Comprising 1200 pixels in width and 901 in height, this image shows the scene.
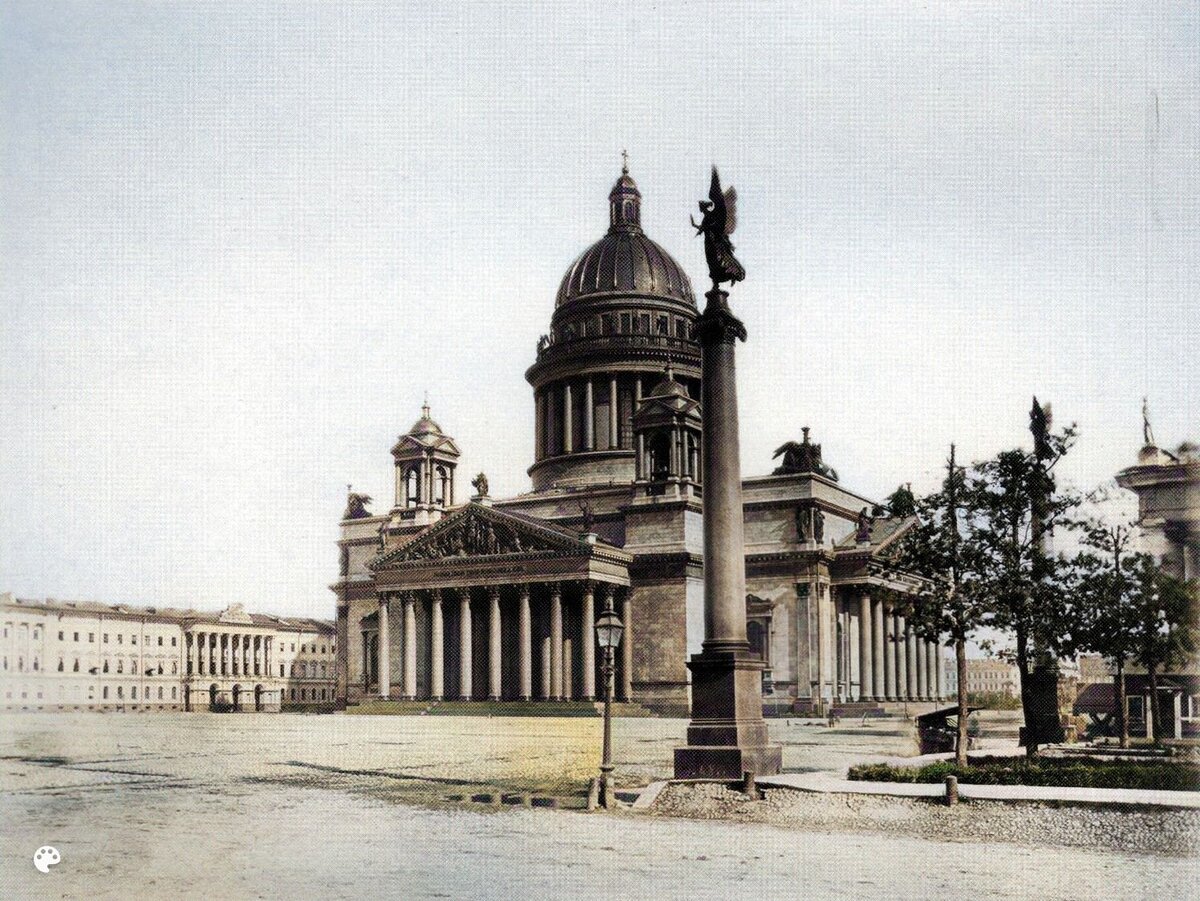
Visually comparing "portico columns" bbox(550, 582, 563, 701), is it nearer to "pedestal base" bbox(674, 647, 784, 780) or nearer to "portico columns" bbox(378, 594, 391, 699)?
"portico columns" bbox(378, 594, 391, 699)

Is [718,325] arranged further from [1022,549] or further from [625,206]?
[625,206]

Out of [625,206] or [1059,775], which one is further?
[625,206]

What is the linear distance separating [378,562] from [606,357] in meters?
22.4

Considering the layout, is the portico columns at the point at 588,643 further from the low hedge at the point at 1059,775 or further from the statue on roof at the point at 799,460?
the low hedge at the point at 1059,775

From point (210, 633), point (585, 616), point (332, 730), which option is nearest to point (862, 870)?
point (210, 633)

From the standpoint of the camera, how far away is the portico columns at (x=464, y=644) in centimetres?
8219

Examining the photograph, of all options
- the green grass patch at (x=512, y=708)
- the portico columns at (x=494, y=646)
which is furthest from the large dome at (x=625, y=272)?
the green grass patch at (x=512, y=708)

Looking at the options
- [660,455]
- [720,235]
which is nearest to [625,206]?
[660,455]

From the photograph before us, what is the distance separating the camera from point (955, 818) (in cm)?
2166

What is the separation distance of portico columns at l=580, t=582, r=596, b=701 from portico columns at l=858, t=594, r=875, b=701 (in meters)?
17.7

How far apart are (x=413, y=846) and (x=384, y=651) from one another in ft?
230

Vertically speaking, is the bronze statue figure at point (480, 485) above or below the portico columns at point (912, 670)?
above

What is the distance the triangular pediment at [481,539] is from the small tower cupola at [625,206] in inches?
1158

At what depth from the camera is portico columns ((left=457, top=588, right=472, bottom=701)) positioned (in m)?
82.2
